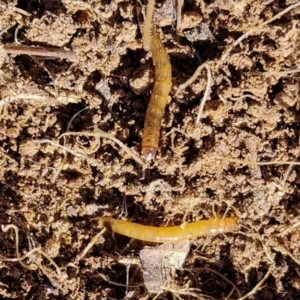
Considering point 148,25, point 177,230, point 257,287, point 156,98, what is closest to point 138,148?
point 156,98

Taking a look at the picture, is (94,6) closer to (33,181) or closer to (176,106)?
(176,106)

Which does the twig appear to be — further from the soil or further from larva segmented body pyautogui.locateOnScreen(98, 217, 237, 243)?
larva segmented body pyautogui.locateOnScreen(98, 217, 237, 243)

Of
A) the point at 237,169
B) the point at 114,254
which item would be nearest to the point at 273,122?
the point at 237,169

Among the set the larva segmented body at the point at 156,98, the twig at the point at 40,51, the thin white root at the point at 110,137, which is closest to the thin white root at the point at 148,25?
the larva segmented body at the point at 156,98

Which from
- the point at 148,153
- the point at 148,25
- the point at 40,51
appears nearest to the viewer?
the point at 148,25

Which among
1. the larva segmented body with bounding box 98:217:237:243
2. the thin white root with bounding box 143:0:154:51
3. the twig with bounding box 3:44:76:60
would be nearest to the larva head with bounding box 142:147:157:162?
the larva segmented body with bounding box 98:217:237:243

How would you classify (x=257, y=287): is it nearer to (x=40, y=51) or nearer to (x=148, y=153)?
(x=148, y=153)
